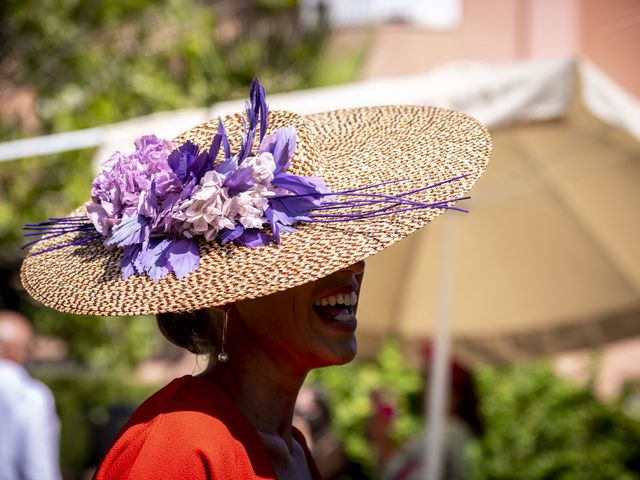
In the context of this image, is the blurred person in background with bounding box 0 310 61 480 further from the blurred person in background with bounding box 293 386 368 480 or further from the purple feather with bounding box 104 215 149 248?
the purple feather with bounding box 104 215 149 248

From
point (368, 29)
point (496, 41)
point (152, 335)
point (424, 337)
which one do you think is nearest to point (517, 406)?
point (424, 337)

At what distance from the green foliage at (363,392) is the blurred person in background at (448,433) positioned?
91.4 inches

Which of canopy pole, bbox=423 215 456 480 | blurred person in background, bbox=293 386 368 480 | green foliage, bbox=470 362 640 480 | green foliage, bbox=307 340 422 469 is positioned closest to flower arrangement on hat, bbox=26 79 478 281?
canopy pole, bbox=423 215 456 480

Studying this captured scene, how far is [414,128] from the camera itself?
232 cm

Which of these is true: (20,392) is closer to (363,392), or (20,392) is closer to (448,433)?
(448,433)

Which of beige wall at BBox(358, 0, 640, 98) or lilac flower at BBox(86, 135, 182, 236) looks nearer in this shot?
lilac flower at BBox(86, 135, 182, 236)

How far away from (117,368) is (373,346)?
5.56 meters

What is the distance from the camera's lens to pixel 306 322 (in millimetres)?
2029

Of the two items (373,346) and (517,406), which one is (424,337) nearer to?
(373,346)

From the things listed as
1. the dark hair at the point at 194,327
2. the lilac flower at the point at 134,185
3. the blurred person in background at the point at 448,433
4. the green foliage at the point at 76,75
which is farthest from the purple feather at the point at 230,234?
the green foliage at the point at 76,75

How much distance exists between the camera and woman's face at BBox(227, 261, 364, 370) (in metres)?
2.03

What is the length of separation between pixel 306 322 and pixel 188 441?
0.36 metres

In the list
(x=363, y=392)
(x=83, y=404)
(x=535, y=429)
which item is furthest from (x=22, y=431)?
(x=83, y=404)

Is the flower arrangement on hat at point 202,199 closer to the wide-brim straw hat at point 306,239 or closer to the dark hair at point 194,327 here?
the wide-brim straw hat at point 306,239
